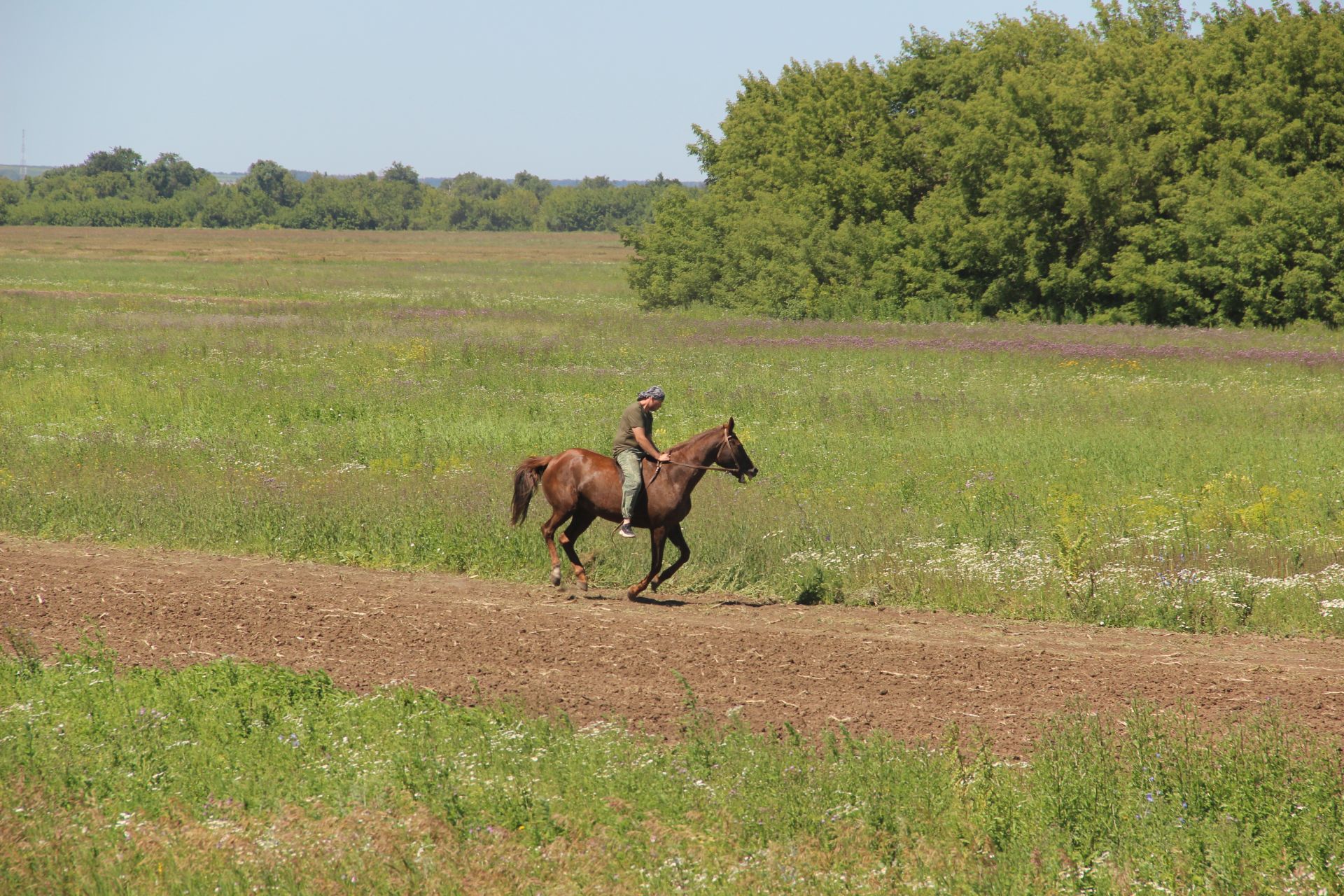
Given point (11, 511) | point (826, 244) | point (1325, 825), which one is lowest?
point (11, 511)

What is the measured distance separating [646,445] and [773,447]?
7671 mm

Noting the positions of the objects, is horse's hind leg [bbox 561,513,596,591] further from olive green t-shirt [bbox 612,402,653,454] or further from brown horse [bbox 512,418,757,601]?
olive green t-shirt [bbox 612,402,653,454]

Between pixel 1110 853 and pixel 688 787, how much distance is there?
2404 mm

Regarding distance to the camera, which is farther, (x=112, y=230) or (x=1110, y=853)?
(x=112, y=230)

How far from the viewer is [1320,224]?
39156 millimetres

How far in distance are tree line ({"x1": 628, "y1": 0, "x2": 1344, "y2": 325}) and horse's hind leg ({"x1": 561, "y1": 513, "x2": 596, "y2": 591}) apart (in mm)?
33711

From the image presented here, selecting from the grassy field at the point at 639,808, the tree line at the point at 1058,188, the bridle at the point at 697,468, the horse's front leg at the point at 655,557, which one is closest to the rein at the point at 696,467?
the bridle at the point at 697,468

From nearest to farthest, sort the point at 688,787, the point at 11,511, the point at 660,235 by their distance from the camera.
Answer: the point at 688,787 < the point at 11,511 < the point at 660,235

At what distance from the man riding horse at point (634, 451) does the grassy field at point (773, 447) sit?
1.50 metres

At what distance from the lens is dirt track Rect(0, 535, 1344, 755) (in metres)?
8.95

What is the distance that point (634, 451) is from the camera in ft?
43.0

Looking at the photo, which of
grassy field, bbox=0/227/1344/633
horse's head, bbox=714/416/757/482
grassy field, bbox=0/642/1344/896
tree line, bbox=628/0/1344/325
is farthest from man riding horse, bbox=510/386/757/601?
tree line, bbox=628/0/1344/325

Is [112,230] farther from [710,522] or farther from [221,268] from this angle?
[710,522]

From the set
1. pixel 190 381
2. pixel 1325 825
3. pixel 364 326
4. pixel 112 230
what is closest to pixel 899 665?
pixel 1325 825
